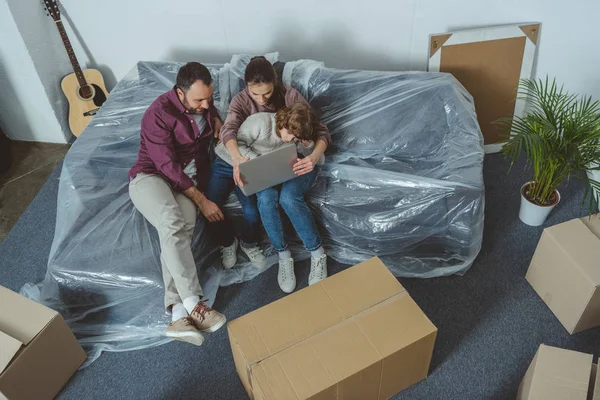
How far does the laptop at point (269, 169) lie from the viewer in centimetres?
173

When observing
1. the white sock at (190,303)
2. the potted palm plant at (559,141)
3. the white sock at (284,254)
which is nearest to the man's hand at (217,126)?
the white sock at (284,254)

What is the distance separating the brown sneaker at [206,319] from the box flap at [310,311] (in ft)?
0.46

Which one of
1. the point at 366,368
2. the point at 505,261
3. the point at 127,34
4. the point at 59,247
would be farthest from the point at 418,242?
the point at 127,34

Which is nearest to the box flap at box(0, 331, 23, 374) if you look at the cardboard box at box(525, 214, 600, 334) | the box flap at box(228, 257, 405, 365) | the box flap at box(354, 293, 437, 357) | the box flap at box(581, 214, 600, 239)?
the box flap at box(228, 257, 405, 365)

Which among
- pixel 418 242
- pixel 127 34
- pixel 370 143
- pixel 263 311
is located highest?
pixel 127 34

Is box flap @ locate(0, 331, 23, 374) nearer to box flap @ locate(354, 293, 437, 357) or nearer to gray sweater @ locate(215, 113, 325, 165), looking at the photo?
gray sweater @ locate(215, 113, 325, 165)

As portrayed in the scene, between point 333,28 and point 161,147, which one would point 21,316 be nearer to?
point 161,147

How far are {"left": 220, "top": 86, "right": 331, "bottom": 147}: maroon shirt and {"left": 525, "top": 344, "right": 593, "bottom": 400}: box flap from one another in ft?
3.32

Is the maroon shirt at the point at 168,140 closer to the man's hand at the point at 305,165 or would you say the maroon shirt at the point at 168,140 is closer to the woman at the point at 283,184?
the woman at the point at 283,184

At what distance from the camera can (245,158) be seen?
1.83m

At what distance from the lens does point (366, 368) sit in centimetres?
143

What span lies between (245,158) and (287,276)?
19.3 inches

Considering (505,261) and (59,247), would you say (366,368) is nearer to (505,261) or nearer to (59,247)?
(505,261)

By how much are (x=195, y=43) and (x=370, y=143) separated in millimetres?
1000
